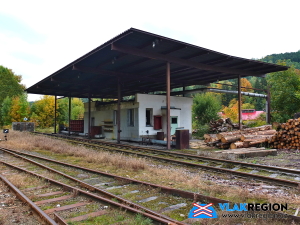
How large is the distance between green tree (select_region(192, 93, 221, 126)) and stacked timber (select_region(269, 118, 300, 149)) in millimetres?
13425

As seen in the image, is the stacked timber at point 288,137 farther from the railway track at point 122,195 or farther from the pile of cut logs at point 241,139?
the railway track at point 122,195

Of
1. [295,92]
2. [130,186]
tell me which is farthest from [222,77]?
[130,186]

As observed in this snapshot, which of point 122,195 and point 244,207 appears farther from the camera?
point 122,195

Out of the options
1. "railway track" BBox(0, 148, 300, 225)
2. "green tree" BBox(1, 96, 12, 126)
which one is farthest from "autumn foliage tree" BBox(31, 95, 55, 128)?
"railway track" BBox(0, 148, 300, 225)

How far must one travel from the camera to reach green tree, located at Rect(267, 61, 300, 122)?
76.6 ft

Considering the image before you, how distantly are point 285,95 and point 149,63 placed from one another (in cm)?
1578

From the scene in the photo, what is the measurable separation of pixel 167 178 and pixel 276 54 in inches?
4778

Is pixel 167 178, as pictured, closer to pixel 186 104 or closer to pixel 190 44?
pixel 190 44

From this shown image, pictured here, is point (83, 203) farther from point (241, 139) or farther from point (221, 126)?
point (221, 126)

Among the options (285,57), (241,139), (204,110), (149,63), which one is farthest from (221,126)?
(285,57)

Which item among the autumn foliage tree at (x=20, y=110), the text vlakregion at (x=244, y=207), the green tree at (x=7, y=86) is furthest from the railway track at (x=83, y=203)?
the green tree at (x=7, y=86)

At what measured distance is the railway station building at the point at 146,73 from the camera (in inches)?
503

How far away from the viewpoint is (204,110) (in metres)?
28.6

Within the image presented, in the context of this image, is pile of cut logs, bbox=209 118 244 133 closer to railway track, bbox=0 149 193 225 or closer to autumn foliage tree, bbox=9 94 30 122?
railway track, bbox=0 149 193 225
